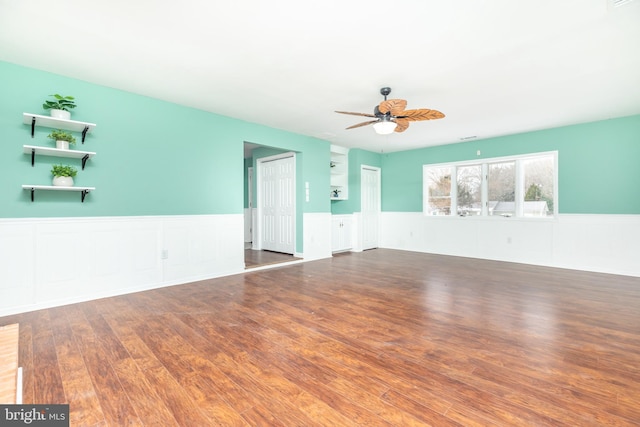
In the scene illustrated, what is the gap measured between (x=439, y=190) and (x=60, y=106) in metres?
7.13

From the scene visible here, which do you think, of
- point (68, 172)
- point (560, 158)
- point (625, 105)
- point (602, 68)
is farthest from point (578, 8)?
point (68, 172)

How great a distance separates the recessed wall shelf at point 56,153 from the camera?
3.11m

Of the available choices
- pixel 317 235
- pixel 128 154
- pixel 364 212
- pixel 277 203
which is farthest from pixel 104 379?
pixel 364 212

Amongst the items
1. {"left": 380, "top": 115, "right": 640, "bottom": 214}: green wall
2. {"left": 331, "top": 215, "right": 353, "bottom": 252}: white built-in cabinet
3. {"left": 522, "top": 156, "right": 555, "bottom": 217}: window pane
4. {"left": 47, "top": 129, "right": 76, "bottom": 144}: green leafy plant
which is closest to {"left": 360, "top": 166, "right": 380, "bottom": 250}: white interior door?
{"left": 331, "top": 215, "right": 353, "bottom": 252}: white built-in cabinet

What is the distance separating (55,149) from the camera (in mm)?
3188

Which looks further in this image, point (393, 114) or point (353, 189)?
point (353, 189)

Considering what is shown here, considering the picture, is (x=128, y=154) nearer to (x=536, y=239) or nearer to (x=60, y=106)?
Answer: (x=60, y=106)

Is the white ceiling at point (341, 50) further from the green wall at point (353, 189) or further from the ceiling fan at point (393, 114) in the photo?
the green wall at point (353, 189)

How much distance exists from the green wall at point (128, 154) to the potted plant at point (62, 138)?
17cm

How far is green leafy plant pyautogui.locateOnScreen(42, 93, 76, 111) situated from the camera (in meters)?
3.21

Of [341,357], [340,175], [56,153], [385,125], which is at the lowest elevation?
[341,357]

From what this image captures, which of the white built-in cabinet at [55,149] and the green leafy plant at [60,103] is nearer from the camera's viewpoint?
the white built-in cabinet at [55,149]

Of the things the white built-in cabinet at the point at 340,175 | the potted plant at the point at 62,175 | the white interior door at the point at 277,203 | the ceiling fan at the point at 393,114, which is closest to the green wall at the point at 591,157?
the white built-in cabinet at the point at 340,175

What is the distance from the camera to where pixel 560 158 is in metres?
5.55
